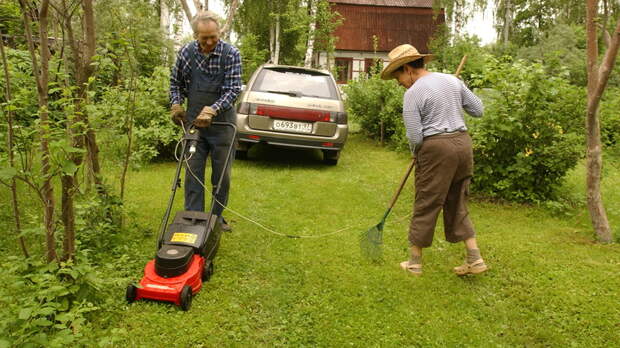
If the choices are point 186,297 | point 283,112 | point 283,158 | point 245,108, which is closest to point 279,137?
point 283,112

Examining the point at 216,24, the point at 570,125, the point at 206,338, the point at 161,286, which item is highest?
the point at 216,24

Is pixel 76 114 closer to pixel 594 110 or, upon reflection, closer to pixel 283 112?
pixel 594 110

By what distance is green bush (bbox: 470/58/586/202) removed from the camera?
561 centimetres

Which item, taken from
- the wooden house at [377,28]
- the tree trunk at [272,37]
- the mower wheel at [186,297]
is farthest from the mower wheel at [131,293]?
the wooden house at [377,28]

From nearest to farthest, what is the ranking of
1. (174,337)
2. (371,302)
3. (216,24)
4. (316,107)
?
(174,337), (371,302), (216,24), (316,107)

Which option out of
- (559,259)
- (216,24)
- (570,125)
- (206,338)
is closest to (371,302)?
(206,338)

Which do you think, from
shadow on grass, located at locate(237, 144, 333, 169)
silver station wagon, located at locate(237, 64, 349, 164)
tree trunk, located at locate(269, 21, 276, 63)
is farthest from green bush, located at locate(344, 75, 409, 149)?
tree trunk, located at locate(269, 21, 276, 63)

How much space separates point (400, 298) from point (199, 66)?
2608 mm

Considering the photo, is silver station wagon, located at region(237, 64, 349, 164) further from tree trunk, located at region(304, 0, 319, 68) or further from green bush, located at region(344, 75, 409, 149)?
tree trunk, located at region(304, 0, 319, 68)

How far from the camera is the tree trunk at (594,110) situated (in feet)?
→ 13.8

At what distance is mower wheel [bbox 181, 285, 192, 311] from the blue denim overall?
116 cm

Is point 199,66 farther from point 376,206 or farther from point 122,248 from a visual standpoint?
point 376,206

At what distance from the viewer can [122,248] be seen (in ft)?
13.5

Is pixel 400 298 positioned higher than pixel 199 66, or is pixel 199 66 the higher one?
pixel 199 66
